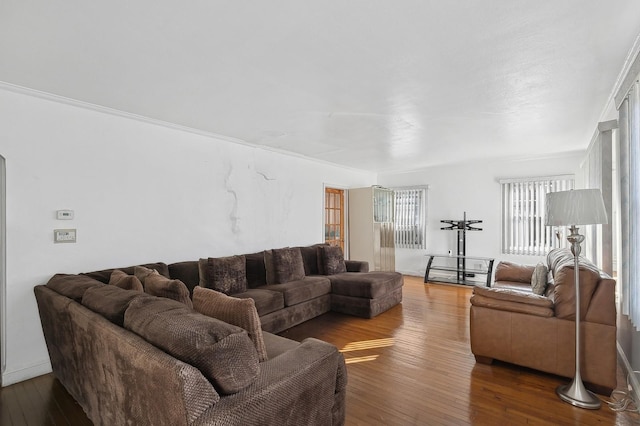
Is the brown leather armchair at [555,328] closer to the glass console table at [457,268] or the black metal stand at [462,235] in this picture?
the glass console table at [457,268]

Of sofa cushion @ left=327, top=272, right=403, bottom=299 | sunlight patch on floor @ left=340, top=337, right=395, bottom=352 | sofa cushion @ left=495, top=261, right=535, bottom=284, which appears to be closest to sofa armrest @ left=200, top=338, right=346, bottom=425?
sunlight patch on floor @ left=340, top=337, right=395, bottom=352

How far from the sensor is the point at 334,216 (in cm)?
676

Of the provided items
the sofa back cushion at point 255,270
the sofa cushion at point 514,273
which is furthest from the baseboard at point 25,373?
the sofa cushion at point 514,273

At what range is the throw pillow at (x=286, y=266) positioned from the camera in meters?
4.43

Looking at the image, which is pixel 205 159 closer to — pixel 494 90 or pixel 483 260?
pixel 494 90

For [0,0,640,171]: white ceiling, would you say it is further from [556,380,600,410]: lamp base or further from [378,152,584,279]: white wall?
[556,380,600,410]: lamp base

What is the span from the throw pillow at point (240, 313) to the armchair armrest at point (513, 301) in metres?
2.20

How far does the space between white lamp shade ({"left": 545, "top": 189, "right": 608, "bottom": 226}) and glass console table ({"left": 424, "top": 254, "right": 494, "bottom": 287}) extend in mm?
3963

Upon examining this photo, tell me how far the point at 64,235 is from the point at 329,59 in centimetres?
292

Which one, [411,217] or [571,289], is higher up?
[411,217]

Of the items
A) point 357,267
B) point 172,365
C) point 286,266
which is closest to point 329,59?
point 172,365

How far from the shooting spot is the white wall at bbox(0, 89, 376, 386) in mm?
2762

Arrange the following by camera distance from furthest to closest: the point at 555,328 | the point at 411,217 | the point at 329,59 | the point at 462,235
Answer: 1. the point at 411,217
2. the point at 462,235
3. the point at 555,328
4. the point at 329,59

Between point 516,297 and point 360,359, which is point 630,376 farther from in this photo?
point 360,359
